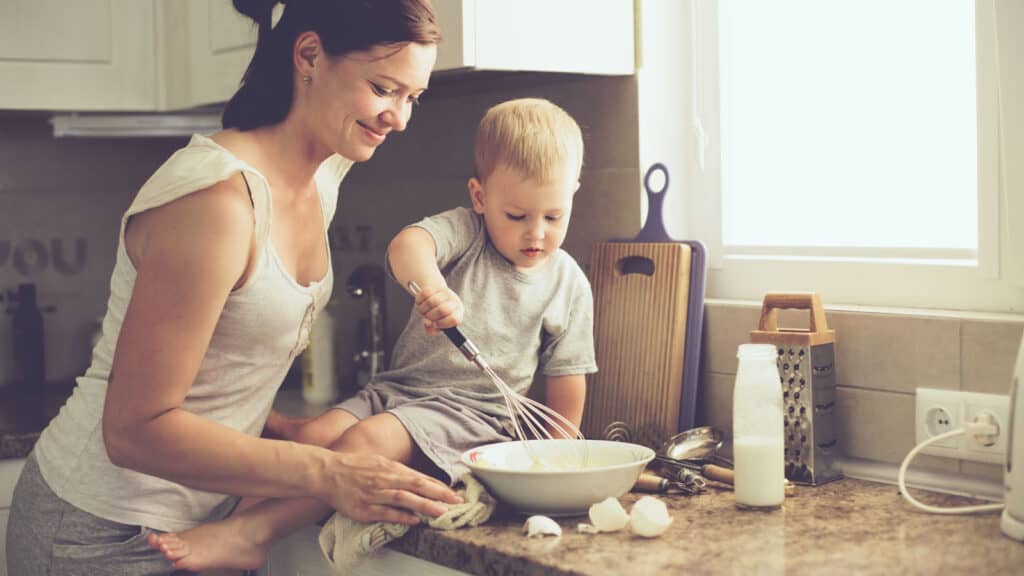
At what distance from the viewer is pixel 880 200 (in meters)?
1.65

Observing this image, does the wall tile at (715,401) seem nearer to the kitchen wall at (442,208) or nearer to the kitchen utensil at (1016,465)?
the kitchen wall at (442,208)

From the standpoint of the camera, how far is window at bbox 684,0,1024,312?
5.01 ft

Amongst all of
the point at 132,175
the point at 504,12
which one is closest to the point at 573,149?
Result: the point at 504,12

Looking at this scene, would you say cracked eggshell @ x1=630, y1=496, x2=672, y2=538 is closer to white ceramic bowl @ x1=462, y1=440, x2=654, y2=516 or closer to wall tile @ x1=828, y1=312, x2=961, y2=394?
white ceramic bowl @ x1=462, y1=440, x2=654, y2=516

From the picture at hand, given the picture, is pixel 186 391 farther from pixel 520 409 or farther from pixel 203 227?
pixel 520 409

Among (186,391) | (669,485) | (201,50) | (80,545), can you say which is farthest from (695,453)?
(201,50)

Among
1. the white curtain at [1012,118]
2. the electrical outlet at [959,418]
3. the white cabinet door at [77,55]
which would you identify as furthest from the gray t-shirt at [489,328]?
the white cabinet door at [77,55]

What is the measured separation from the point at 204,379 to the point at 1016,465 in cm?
90

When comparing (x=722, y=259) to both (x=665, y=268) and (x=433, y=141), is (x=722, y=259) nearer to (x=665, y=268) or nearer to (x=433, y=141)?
(x=665, y=268)

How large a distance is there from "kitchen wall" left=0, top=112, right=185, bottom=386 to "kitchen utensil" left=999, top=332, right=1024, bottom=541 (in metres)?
2.09

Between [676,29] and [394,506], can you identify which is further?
[676,29]

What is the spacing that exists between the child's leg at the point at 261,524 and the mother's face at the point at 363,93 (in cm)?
35

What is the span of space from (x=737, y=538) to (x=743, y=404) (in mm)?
207

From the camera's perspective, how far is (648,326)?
5.70 ft
